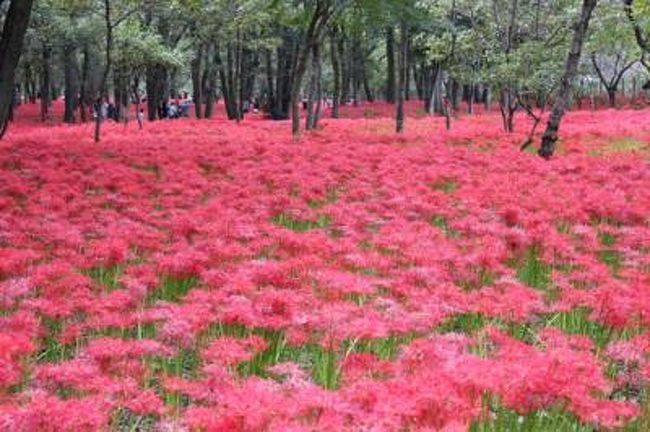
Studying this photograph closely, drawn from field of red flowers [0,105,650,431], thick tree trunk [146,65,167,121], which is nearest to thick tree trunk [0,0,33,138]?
field of red flowers [0,105,650,431]

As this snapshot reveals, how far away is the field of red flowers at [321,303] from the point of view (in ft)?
12.3

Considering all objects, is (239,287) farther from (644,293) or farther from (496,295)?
(644,293)

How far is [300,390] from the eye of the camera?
3889 millimetres

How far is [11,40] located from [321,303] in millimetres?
9526

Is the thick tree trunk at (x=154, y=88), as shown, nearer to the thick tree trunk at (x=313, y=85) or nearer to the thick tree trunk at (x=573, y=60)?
the thick tree trunk at (x=313, y=85)

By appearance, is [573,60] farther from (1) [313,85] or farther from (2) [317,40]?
(2) [317,40]

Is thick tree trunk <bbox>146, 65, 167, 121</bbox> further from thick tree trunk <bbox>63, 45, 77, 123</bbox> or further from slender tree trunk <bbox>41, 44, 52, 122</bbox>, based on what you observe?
slender tree trunk <bbox>41, 44, 52, 122</bbox>

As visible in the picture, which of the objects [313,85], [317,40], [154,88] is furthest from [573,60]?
[154,88]

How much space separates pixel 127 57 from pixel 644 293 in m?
27.6

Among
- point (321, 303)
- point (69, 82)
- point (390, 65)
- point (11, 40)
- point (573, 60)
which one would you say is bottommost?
point (321, 303)

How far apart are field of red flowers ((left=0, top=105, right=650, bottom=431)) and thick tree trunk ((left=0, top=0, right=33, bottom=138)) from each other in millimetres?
1782

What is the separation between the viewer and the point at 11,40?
12812 mm

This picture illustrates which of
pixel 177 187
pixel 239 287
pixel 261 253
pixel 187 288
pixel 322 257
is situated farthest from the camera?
pixel 177 187

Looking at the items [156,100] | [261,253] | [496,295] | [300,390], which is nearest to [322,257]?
[261,253]
